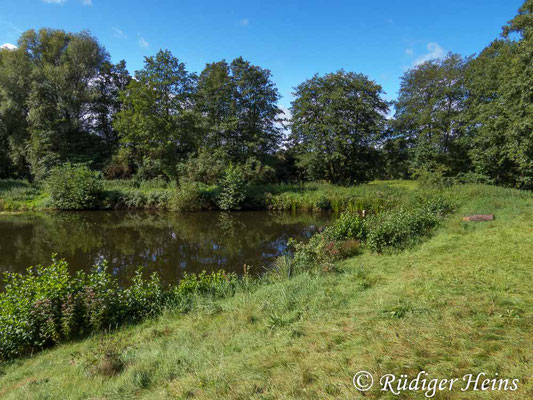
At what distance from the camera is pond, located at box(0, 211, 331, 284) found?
31.7ft

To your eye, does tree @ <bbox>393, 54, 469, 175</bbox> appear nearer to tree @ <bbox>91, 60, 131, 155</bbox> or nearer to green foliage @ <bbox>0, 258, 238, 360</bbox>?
green foliage @ <bbox>0, 258, 238, 360</bbox>

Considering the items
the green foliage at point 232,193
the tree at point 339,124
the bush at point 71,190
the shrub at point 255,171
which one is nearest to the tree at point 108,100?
the bush at point 71,190

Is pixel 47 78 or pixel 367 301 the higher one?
pixel 47 78

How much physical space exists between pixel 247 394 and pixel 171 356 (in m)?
1.75

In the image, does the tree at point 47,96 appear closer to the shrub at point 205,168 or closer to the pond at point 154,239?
the shrub at point 205,168

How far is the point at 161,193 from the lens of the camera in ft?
71.6

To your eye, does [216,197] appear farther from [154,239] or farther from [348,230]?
[348,230]

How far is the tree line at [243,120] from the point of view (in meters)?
21.1

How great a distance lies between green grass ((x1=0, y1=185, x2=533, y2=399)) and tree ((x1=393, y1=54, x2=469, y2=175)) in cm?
2096

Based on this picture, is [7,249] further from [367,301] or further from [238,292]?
[367,301]

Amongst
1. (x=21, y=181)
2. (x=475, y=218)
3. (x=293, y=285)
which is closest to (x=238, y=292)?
(x=293, y=285)

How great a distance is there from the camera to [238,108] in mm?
26500

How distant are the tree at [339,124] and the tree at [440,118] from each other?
12.7ft

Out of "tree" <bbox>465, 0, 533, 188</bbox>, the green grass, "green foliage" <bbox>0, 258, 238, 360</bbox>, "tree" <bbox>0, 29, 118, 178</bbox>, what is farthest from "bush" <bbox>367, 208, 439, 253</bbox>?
"tree" <bbox>0, 29, 118, 178</bbox>
